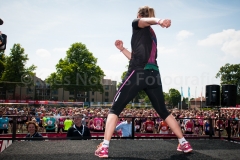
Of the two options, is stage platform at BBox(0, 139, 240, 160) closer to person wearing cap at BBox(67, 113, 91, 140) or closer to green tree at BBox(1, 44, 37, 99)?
person wearing cap at BBox(67, 113, 91, 140)

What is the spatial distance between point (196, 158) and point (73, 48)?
162ft

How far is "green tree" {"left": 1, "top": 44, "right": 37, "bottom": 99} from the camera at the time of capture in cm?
4097

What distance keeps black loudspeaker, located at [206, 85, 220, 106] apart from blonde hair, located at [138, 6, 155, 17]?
9.59 meters

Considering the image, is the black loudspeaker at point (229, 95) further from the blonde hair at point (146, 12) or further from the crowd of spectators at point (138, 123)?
the blonde hair at point (146, 12)

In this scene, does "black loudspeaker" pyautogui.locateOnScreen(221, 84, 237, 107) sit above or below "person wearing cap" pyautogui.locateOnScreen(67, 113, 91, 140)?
above

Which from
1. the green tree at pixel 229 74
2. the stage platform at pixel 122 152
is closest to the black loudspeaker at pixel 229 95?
the stage platform at pixel 122 152

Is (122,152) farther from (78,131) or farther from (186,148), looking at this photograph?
(78,131)

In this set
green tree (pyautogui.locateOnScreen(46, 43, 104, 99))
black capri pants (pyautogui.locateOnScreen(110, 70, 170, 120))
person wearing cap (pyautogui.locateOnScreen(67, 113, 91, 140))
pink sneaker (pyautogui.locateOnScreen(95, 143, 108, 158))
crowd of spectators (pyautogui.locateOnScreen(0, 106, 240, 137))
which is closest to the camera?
pink sneaker (pyautogui.locateOnScreen(95, 143, 108, 158))

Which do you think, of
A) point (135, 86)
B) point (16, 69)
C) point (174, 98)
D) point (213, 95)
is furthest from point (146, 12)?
point (174, 98)

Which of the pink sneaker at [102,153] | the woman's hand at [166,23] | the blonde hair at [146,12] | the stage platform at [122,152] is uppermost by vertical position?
the blonde hair at [146,12]

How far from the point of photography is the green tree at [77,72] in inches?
1911

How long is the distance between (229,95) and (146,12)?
10.4 metres

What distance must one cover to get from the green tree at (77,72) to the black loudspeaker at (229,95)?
38547mm

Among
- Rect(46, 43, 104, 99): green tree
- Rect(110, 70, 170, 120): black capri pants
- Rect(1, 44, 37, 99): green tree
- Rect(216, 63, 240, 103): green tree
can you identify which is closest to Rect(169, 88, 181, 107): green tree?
Rect(216, 63, 240, 103): green tree
